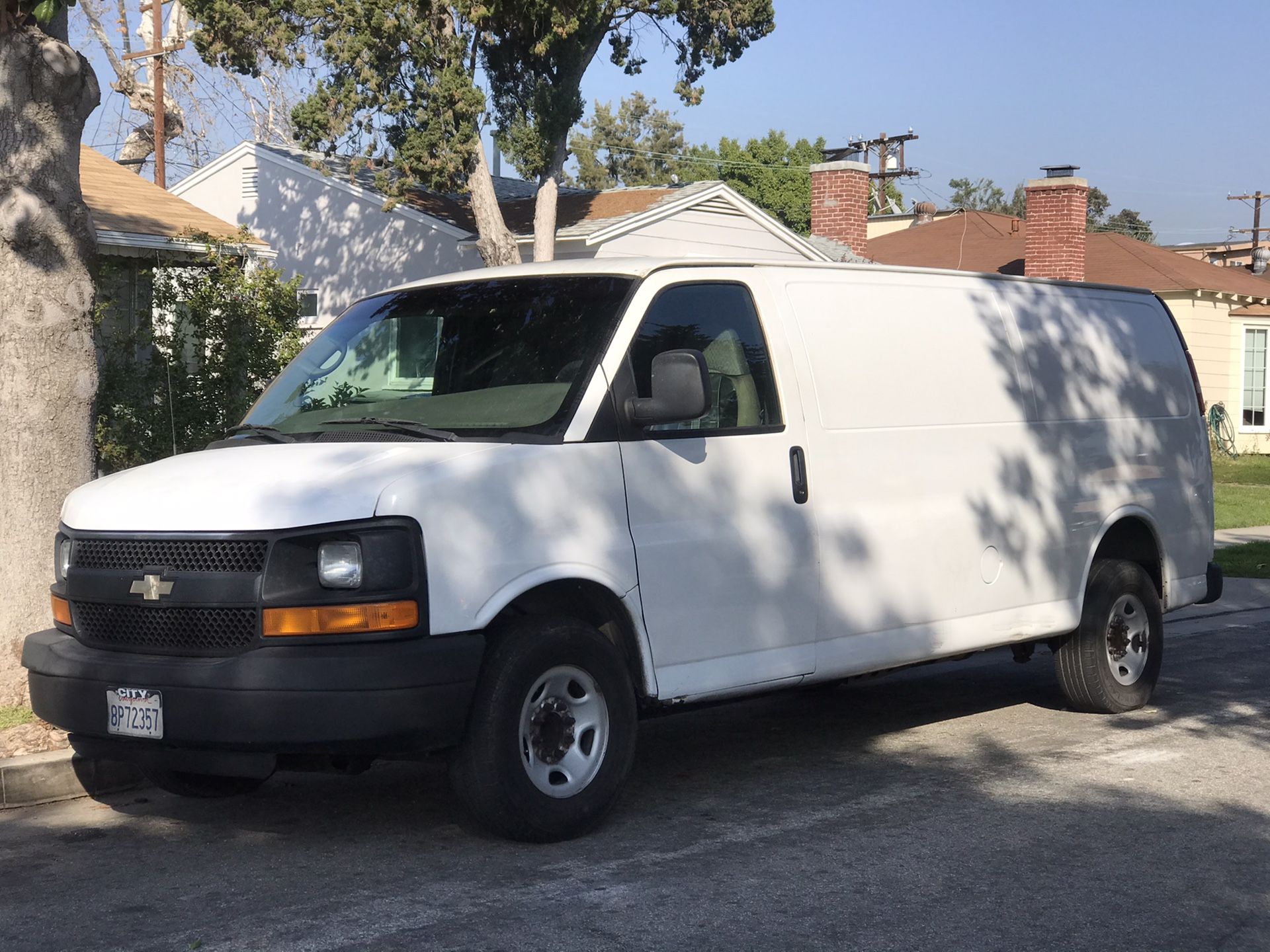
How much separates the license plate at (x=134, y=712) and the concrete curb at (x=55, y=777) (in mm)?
1384

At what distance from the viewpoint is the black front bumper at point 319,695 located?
5059 millimetres

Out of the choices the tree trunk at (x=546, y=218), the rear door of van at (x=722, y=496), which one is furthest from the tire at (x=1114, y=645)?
the tree trunk at (x=546, y=218)

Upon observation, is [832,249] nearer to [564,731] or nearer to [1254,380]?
[1254,380]

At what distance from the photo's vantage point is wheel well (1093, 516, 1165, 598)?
27.5 ft

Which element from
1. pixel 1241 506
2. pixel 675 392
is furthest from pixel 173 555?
pixel 1241 506

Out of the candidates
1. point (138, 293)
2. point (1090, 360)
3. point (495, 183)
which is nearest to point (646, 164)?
point (495, 183)

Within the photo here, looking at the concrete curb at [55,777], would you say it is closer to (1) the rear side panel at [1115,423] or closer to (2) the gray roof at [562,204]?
(1) the rear side panel at [1115,423]

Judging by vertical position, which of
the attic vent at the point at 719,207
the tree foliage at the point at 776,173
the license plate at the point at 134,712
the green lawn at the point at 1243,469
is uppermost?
the tree foliage at the point at 776,173

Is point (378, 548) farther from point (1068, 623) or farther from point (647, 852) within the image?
point (1068, 623)

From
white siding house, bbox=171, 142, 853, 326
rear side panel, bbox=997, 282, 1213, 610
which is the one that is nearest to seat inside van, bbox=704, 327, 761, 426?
rear side panel, bbox=997, 282, 1213, 610

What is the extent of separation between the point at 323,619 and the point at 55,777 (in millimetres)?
2238

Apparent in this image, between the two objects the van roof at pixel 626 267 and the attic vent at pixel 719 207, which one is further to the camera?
the attic vent at pixel 719 207

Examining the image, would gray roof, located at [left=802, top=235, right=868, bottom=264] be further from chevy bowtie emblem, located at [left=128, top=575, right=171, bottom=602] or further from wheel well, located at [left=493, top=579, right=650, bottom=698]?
chevy bowtie emblem, located at [left=128, top=575, right=171, bottom=602]

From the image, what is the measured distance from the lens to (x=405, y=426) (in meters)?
5.88
